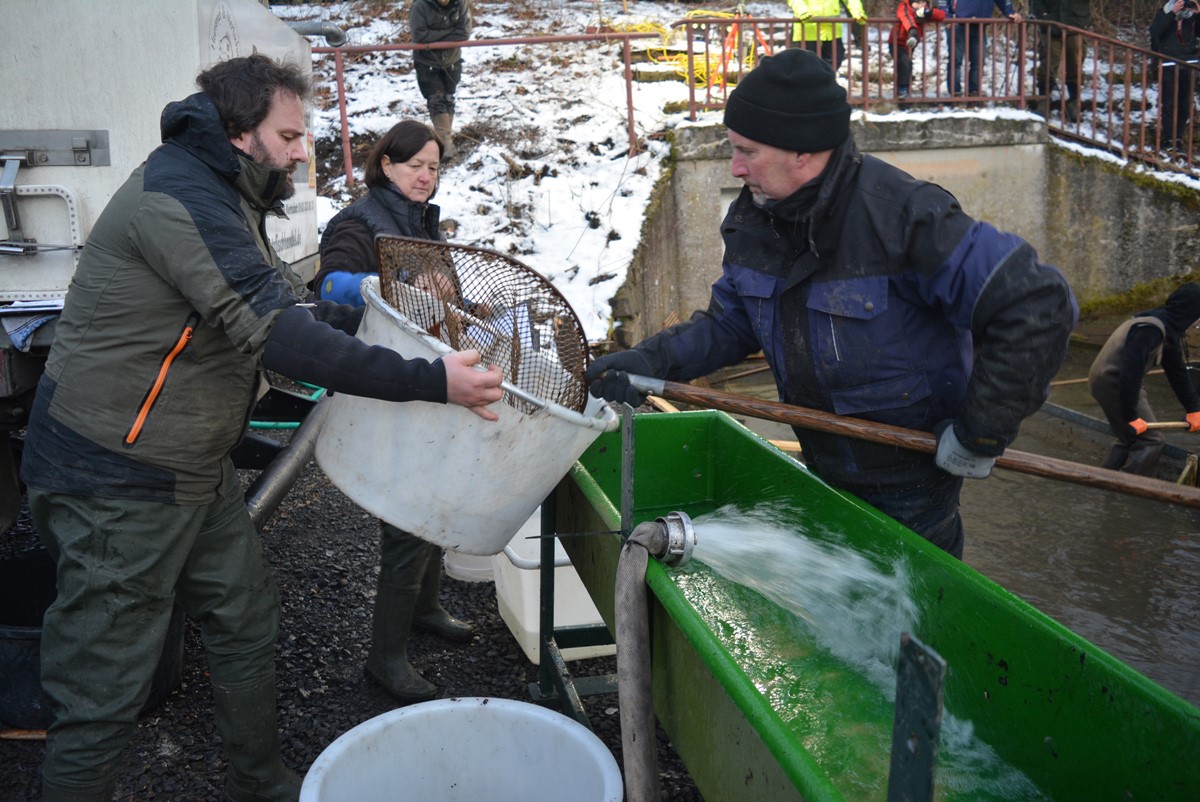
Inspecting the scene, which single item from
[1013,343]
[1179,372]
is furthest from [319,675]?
[1179,372]

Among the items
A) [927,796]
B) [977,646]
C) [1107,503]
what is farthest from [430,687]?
[1107,503]

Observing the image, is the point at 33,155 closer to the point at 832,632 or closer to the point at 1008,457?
the point at 832,632

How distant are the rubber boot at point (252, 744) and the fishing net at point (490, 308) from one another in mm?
1139

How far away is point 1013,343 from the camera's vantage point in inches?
90.5

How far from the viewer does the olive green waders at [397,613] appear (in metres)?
3.46

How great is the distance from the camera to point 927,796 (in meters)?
1.29

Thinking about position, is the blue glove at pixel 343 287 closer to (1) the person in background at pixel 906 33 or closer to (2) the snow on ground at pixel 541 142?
(2) the snow on ground at pixel 541 142

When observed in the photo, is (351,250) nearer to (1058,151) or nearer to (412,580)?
(412,580)

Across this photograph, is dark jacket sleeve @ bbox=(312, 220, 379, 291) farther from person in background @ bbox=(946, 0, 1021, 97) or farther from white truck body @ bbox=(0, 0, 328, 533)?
person in background @ bbox=(946, 0, 1021, 97)

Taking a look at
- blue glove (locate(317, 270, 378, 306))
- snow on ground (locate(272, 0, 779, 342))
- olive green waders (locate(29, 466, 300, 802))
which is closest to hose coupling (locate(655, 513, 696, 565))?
olive green waders (locate(29, 466, 300, 802))

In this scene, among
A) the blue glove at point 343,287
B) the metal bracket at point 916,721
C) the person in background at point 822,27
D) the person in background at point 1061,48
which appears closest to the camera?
the metal bracket at point 916,721

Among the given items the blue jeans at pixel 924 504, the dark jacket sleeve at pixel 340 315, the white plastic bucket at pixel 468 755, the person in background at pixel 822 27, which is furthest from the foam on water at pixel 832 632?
the person in background at pixel 822 27

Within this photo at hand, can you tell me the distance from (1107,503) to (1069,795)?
446 centimetres

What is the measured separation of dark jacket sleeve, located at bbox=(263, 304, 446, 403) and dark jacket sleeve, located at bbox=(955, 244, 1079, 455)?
1259 mm
